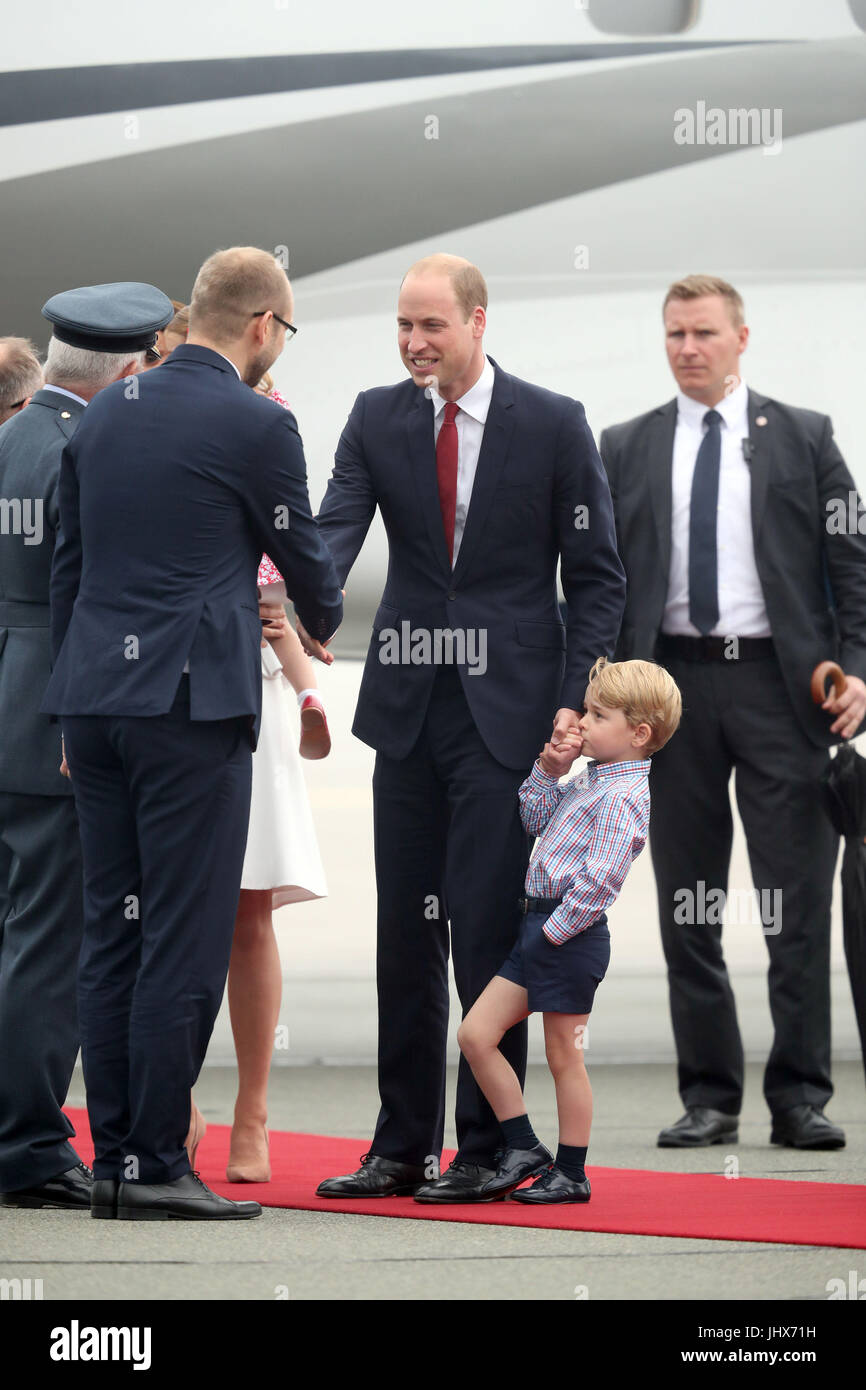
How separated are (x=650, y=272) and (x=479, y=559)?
73.4 inches

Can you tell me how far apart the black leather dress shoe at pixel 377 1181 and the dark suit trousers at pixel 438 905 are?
0.02 meters

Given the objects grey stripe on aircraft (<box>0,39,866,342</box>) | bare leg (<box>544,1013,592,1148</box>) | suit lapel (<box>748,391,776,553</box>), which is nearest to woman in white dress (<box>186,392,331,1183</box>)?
bare leg (<box>544,1013,592,1148</box>)

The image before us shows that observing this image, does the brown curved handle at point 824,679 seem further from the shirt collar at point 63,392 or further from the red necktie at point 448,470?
the shirt collar at point 63,392

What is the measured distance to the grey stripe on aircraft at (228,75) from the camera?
4.44 m

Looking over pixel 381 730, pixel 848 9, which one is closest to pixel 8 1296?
pixel 381 730

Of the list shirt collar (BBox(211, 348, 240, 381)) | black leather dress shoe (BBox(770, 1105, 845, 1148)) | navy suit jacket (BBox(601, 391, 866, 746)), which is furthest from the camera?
navy suit jacket (BBox(601, 391, 866, 746))

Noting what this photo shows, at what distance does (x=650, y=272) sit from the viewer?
15.3ft

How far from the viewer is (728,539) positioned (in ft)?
12.9

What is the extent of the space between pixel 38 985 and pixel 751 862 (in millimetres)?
1519

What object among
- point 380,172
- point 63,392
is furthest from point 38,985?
point 380,172

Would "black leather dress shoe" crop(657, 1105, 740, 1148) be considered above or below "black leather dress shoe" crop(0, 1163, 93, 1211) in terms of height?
below

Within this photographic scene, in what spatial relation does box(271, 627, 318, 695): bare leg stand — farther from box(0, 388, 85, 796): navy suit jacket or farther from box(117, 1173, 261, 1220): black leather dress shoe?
box(117, 1173, 261, 1220): black leather dress shoe

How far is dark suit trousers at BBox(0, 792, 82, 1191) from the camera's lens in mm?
2936

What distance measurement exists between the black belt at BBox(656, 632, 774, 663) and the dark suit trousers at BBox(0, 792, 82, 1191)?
1.37 metres
